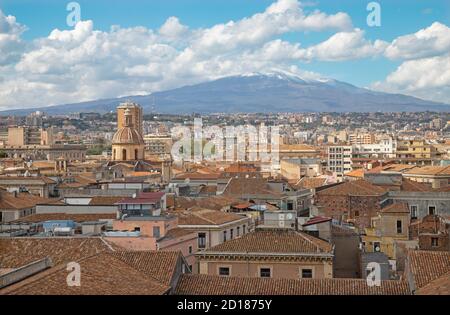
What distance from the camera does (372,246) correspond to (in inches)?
1259

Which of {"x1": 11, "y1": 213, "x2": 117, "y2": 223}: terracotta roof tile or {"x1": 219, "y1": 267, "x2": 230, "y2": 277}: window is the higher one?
{"x1": 11, "y1": 213, "x2": 117, "y2": 223}: terracotta roof tile

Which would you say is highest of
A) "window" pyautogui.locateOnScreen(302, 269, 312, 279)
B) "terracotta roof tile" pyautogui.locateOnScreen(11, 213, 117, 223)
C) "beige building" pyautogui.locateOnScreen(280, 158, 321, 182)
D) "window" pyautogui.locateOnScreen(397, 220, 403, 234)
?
"terracotta roof tile" pyautogui.locateOnScreen(11, 213, 117, 223)

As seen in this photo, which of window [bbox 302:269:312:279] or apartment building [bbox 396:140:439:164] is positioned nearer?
window [bbox 302:269:312:279]

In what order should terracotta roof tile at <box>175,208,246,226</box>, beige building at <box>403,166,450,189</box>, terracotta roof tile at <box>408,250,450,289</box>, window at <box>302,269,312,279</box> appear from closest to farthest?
terracotta roof tile at <box>408,250,450,289</box> → window at <box>302,269,312,279</box> → terracotta roof tile at <box>175,208,246,226</box> → beige building at <box>403,166,450,189</box>

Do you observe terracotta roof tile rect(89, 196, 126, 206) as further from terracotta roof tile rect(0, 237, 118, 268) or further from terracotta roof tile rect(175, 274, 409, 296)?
terracotta roof tile rect(175, 274, 409, 296)

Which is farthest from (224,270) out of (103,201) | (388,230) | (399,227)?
(103,201)

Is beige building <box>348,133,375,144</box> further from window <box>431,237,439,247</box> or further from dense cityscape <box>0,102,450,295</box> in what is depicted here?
window <box>431,237,439,247</box>

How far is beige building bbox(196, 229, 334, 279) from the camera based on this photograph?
20844 millimetres

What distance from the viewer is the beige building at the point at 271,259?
2084cm

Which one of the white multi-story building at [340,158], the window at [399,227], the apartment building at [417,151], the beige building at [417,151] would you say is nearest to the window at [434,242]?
the window at [399,227]

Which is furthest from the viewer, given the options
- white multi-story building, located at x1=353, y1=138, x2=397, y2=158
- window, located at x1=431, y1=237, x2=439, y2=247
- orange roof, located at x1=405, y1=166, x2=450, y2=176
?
white multi-story building, located at x1=353, y1=138, x2=397, y2=158

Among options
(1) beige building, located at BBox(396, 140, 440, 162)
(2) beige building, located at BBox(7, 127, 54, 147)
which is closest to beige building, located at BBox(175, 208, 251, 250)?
(1) beige building, located at BBox(396, 140, 440, 162)

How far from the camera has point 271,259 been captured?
21.0 meters
